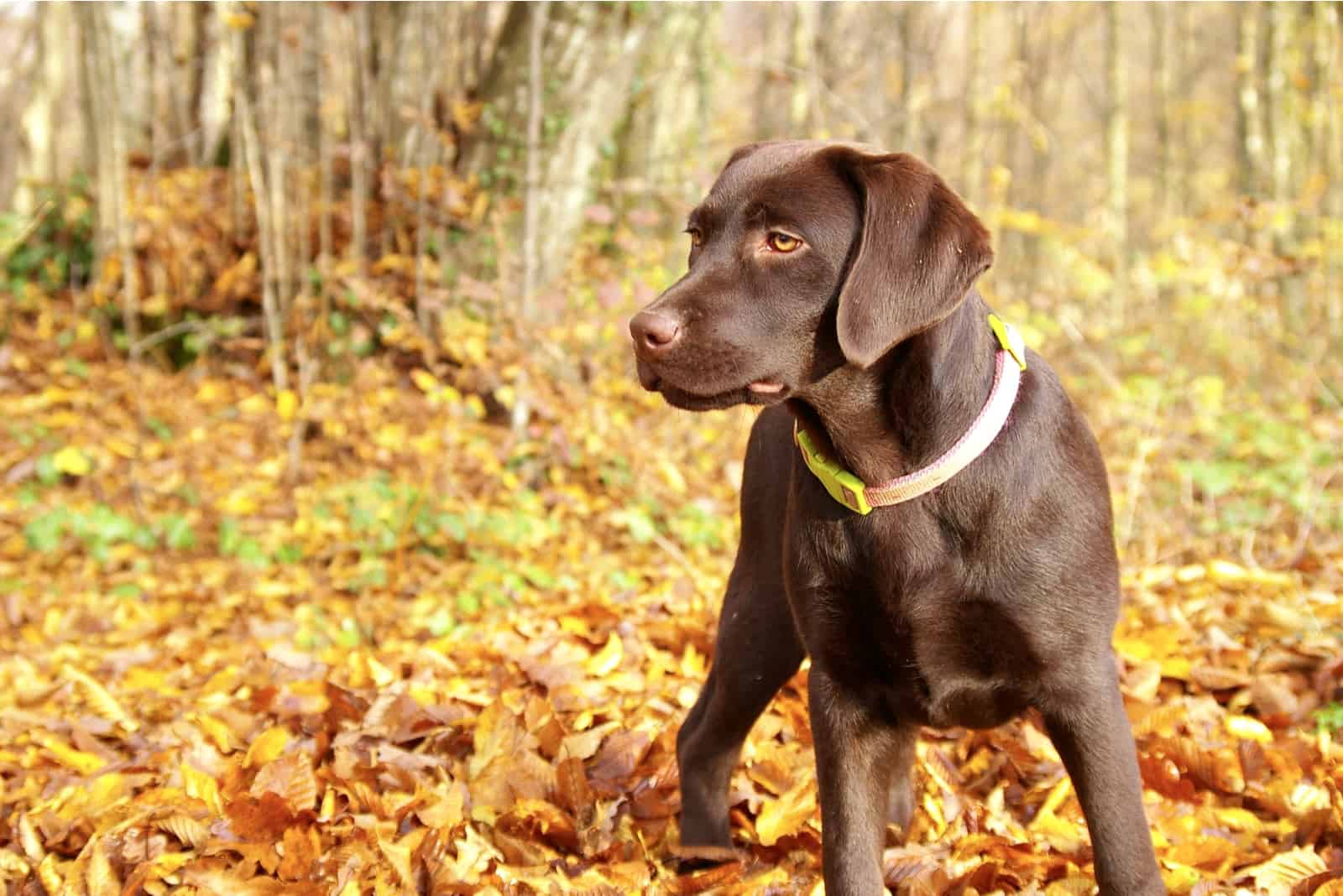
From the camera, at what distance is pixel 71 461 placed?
7953 mm

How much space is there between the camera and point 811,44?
10.4 m

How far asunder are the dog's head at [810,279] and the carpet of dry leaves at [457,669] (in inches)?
55.1

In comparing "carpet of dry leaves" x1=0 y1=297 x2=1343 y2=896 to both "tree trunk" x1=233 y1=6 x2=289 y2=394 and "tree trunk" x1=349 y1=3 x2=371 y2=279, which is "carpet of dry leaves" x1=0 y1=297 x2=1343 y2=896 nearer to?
"tree trunk" x1=233 y1=6 x2=289 y2=394

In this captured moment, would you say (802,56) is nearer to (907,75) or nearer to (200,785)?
(907,75)

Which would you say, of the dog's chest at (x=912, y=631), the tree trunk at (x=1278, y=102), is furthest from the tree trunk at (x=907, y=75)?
the dog's chest at (x=912, y=631)

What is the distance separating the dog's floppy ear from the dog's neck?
117 mm

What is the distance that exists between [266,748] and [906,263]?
104 inches

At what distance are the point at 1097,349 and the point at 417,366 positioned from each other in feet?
24.9

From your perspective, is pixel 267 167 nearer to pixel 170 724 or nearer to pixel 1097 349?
pixel 170 724

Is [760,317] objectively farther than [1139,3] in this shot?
No

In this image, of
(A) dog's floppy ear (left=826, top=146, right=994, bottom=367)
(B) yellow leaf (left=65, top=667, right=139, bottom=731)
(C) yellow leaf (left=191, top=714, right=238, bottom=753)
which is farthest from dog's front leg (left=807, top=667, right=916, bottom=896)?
(B) yellow leaf (left=65, top=667, right=139, bottom=731)

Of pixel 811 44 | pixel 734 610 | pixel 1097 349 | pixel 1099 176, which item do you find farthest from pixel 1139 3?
pixel 734 610

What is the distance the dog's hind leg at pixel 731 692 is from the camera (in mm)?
3193

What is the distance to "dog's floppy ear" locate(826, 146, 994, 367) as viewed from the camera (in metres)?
2.38
